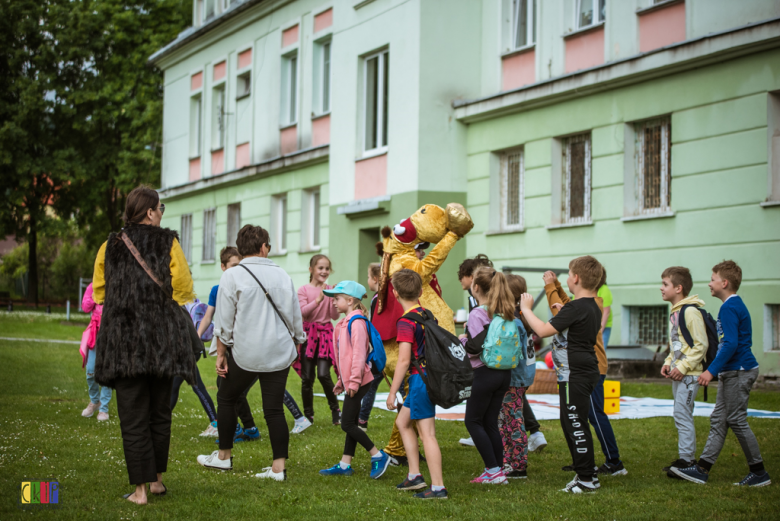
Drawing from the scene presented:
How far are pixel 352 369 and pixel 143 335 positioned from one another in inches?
63.9

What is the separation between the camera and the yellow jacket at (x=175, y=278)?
5586 millimetres

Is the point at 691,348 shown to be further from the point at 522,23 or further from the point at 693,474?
the point at 522,23

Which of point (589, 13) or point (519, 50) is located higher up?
point (589, 13)

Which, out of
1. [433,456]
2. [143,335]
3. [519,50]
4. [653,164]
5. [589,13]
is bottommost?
[433,456]

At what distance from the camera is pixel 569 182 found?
15141 mm

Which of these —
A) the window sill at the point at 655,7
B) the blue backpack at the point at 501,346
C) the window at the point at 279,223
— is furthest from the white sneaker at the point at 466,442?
the window at the point at 279,223

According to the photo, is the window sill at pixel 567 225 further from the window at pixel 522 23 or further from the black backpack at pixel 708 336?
the black backpack at pixel 708 336

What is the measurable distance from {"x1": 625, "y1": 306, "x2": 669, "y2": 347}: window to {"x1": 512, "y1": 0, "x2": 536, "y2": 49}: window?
5.63 metres

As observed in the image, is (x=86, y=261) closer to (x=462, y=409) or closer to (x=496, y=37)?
(x=496, y=37)

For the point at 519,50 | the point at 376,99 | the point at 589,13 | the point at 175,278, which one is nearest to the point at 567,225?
the point at 519,50

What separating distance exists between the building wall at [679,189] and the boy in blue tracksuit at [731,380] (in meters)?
6.22

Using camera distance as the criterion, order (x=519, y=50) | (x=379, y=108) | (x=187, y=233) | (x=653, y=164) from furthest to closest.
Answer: (x=187, y=233), (x=379, y=108), (x=519, y=50), (x=653, y=164)

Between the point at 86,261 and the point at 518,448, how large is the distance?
47.1 meters

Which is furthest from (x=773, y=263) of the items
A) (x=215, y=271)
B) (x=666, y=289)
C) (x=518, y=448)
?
(x=215, y=271)
